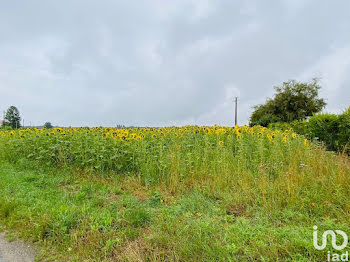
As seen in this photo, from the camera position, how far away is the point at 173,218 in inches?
92.5

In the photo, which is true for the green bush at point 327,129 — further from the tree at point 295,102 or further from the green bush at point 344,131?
the tree at point 295,102

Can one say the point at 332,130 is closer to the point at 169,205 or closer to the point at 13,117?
the point at 169,205

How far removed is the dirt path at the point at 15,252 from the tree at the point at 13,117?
202 ft

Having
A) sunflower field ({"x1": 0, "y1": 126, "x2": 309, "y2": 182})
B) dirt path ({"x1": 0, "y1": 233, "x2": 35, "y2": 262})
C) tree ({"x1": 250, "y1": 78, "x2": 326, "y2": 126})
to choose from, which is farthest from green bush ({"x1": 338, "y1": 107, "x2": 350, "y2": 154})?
tree ({"x1": 250, "y1": 78, "x2": 326, "y2": 126})

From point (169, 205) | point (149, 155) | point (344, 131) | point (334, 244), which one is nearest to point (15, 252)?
point (169, 205)

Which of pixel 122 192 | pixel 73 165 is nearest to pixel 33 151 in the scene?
pixel 73 165

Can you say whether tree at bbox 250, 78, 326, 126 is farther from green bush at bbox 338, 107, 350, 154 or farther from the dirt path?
the dirt path

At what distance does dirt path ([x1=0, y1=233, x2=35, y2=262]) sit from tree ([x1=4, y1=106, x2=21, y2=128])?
61.6 meters

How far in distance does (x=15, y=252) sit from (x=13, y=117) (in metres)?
64.5

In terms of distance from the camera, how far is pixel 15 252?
6.77 ft

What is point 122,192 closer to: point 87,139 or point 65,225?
point 65,225

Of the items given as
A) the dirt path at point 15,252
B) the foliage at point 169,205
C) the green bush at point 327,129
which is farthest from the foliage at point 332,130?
the dirt path at point 15,252

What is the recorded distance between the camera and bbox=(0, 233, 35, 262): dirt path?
1963 millimetres

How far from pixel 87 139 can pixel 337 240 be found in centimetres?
507
